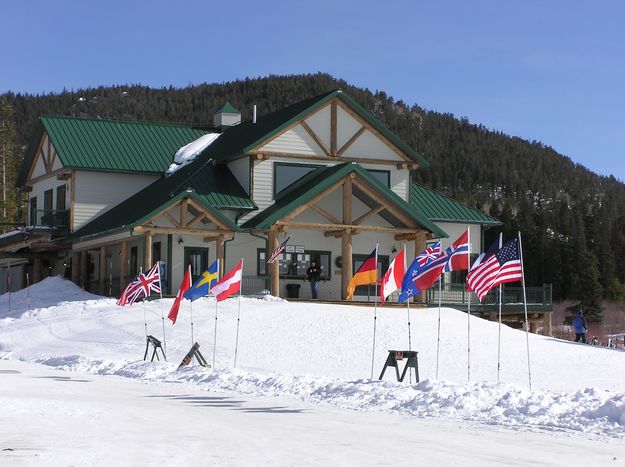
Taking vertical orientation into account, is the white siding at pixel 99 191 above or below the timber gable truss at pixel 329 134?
below

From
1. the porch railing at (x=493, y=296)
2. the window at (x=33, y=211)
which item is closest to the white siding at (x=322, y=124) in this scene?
the porch railing at (x=493, y=296)

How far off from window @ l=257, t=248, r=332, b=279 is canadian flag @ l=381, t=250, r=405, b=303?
1713cm

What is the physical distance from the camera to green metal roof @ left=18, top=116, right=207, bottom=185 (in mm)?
45969

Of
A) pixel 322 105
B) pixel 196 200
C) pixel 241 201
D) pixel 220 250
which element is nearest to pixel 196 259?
pixel 220 250

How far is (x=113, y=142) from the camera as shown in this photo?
156ft

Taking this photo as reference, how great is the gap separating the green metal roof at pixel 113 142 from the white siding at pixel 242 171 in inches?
185

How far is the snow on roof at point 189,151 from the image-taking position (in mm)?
46969

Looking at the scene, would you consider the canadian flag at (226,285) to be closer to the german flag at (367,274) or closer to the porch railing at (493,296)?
the german flag at (367,274)

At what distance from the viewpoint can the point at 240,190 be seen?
42375mm

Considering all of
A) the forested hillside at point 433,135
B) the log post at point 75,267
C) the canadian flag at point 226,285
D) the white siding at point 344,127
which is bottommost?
the canadian flag at point 226,285

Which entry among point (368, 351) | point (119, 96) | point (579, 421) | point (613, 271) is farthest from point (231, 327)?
point (119, 96)

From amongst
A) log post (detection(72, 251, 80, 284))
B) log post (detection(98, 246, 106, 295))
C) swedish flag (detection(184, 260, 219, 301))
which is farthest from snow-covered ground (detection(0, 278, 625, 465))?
log post (detection(72, 251, 80, 284))

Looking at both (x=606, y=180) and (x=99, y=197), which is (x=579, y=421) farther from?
(x=606, y=180)

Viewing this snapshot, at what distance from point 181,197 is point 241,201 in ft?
13.3
